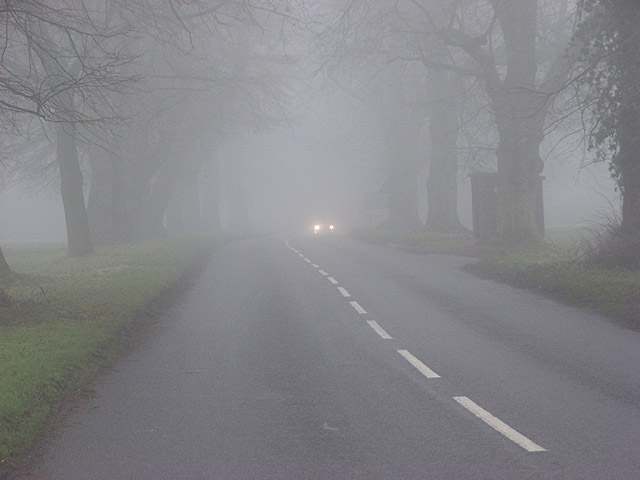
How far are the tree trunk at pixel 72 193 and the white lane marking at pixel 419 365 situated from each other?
63.3 ft

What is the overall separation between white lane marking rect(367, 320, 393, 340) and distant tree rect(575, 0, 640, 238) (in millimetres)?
7035

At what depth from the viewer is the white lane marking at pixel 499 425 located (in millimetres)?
5908

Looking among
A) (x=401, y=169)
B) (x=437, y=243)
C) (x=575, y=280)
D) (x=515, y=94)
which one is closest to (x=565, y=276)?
(x=575, y=280)

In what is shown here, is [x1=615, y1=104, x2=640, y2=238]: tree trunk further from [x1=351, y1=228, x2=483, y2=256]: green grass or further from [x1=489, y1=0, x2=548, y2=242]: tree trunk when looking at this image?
[x1=351, y1=228, x2=483, y2=256]: green grass

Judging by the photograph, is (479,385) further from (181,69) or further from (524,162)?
(181,69)

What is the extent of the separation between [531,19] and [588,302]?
14.0 m

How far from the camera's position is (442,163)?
37.7m

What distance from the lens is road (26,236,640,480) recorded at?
5664 mm

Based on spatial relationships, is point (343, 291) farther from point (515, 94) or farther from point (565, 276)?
point (515, 94)

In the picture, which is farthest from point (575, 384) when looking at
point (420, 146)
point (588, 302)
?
point (420, 146)

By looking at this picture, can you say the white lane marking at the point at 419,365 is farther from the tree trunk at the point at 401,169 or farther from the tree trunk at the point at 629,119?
the tree trunk at the point at 401,169

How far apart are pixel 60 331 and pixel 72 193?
17.2 m

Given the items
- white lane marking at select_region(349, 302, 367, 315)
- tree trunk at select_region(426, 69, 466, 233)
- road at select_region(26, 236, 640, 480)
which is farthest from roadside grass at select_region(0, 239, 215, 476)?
tree trunk at select_region(426, 69, 466, 233)

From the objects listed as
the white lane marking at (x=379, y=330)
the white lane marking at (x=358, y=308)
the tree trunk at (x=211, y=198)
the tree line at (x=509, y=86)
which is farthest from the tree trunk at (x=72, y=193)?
the tree trunk at (x=211, y=198)
